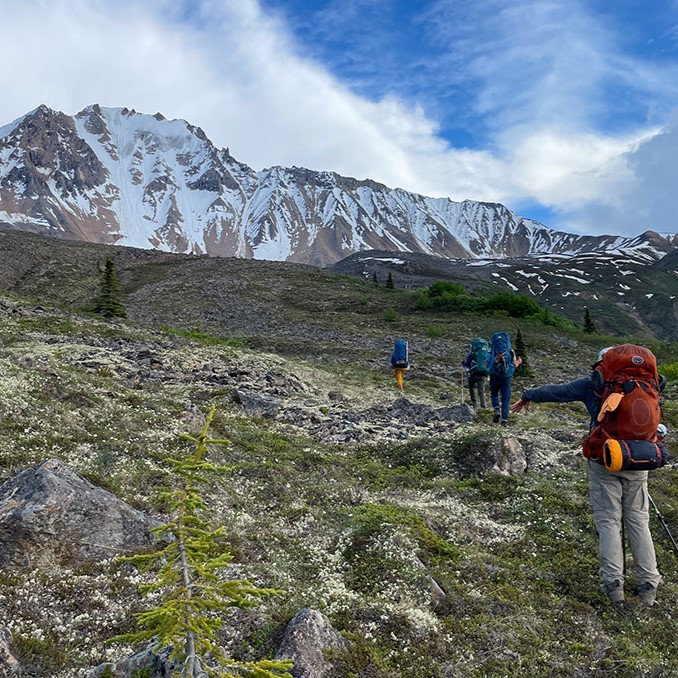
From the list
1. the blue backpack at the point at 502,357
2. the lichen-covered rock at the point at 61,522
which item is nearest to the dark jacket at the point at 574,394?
the lichen-covered rock at the point at 61,522

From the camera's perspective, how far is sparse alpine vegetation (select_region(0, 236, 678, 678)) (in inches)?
233

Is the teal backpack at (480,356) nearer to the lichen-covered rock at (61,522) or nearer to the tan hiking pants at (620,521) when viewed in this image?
the tan hiking pants at (620,521)

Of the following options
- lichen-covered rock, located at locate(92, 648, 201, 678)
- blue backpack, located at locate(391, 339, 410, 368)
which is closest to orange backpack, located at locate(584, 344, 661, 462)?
lichen-covered rock, located at locate(92, 648, 201, 678)

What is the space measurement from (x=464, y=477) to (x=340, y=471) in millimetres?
3023

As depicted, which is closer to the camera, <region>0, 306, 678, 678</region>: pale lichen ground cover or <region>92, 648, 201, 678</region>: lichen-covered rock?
<region>92, 648, 201, 678</region>: lichen-covered rock

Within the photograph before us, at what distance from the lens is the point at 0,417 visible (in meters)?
10.5

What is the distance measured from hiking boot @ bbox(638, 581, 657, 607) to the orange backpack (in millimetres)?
1837

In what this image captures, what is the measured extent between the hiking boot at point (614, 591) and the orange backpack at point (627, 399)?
5.76 ft

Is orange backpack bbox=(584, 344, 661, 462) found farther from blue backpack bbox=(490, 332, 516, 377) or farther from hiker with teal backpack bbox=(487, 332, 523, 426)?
blue backpack bbox=(490, 332, 516, 377)

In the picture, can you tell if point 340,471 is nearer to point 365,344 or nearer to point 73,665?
point 73,665

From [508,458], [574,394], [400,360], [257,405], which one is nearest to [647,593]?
[574,394]

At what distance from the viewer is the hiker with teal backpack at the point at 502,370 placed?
16.6m

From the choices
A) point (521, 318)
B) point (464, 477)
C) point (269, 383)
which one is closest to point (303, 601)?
point (464, 477)

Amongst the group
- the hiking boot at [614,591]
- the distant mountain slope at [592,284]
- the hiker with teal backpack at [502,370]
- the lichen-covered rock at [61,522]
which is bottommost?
the hiking boot at [614,591]
